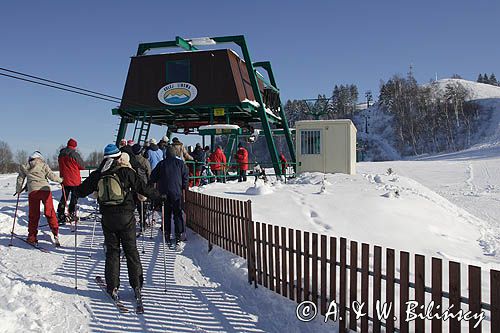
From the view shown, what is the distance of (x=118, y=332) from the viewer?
477 centimetres

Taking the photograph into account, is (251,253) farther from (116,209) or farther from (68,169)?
(68,169)

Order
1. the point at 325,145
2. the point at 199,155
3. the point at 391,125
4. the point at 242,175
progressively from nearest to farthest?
the point at 199,155 → the point at 242,175 → the point at 325,145 → the point at 391,125

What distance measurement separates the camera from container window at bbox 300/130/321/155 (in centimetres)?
2169

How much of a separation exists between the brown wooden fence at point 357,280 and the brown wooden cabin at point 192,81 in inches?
454

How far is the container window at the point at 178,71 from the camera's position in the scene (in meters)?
19.3

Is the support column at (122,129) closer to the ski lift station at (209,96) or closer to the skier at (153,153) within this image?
the ski lift station at (209,96)

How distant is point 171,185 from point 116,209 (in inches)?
126

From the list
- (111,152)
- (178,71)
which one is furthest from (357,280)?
(178,71)

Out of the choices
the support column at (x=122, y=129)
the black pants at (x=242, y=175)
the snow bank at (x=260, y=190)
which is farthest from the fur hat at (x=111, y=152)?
the support column at (x=122, y=129)

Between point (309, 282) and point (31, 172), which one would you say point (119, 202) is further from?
point (31, 172)

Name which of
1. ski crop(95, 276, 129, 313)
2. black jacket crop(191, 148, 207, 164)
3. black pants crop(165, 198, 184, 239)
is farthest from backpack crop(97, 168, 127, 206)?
black jacket crop(191, 148, 207, 164)

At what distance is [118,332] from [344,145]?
708 inches

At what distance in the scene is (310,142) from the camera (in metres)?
21.8

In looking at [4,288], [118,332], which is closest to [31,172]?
[4,288]
